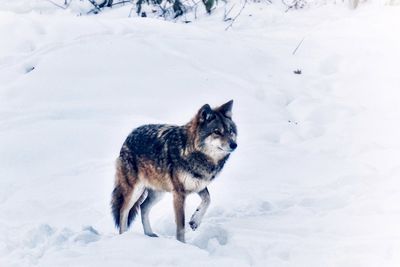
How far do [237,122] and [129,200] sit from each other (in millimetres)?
3722

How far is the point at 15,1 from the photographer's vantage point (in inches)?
656

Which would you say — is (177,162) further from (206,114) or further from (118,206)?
(118,206)

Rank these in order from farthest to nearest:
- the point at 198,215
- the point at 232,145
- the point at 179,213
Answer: the point at 198,215 → the point at 179,213 → the point at 232,145

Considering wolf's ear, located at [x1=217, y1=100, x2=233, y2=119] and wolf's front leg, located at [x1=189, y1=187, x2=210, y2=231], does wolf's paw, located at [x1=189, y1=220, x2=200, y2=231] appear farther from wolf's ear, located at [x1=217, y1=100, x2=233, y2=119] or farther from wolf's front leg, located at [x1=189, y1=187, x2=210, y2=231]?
wolf's ear, located at [x1=217, y1=100, x2=233, y2=119]

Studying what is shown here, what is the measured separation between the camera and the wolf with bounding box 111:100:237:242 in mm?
6723

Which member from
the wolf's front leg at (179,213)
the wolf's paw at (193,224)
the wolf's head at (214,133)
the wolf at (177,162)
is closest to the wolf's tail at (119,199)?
the wolf at (177,162)

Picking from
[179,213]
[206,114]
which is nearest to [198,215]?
[179,213]

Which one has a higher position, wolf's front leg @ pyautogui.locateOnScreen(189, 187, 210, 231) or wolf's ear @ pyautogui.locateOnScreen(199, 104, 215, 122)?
wolf's ear @ pyautogui.locateOnScreen(199, 104, 215, 122)

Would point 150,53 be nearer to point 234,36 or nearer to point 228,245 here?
point 234,36

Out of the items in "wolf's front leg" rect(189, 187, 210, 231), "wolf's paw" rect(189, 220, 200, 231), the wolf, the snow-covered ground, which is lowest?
the snow-covered ground

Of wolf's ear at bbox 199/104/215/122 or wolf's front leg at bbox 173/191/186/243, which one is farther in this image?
wolf's front leg at bbox 173/191/186/243

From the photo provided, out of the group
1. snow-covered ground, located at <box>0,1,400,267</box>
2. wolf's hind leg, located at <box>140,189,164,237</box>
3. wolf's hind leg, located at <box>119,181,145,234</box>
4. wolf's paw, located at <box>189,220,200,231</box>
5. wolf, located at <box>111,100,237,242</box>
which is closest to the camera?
snow-covered ground, located at <box>0,1,400,267</box>

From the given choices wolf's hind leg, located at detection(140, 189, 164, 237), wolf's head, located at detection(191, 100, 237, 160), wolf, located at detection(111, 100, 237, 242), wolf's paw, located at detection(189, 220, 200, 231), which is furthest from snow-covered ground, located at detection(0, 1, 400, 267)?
wolf's head, located at detection(191, 100, 237, 160)

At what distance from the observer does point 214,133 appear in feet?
22.0
